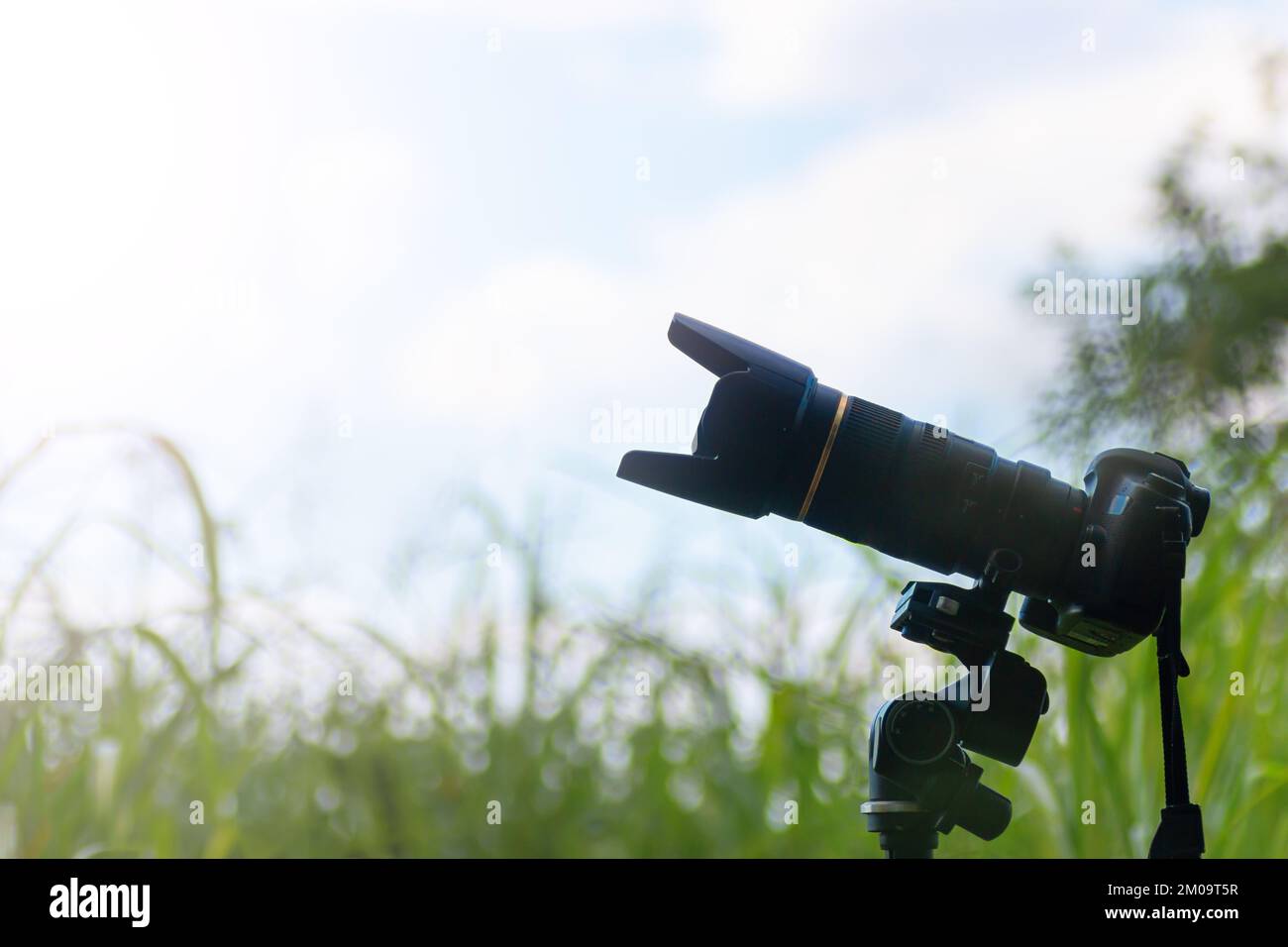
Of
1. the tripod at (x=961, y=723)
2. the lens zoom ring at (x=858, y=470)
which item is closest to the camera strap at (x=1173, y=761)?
the tripod at (x=961, y=723)

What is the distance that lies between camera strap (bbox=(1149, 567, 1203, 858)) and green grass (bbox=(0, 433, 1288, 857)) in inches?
26.1

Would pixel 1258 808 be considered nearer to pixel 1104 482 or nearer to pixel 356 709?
pixel 1104 482

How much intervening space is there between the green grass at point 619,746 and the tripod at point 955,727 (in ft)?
2.23

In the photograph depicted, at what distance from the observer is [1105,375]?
3.28 meters

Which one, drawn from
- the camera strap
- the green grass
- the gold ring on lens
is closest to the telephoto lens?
the gold ring on lens

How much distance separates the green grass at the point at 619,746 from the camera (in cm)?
190

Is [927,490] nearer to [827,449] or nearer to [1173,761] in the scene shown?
[827,449]

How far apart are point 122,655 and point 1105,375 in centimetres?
268

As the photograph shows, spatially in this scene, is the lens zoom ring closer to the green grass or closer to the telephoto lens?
the telephoto lens

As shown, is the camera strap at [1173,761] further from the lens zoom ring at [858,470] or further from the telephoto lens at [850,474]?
the lens zoom ring at [858,470]

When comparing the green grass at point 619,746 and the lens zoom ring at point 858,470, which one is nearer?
the lens zoom ring at point 858,470

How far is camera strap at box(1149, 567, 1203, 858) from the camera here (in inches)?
47.4

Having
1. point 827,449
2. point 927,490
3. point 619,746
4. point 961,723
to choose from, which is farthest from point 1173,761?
point 619,746

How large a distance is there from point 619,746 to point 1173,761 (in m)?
1.25
